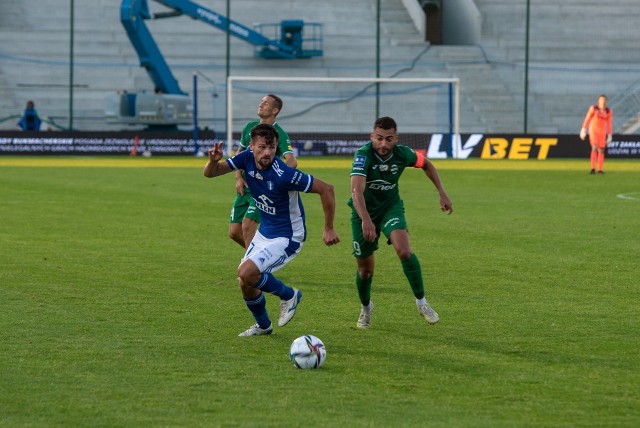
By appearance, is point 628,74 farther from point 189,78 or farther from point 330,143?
point 189,78

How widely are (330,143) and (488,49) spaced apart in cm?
1017

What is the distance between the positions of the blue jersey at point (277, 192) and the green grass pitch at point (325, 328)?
77 centimetres

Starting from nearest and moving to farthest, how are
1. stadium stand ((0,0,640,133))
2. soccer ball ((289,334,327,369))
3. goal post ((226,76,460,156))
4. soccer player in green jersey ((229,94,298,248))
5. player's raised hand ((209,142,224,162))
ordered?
1. soccer ball ((289,334,327,369))
2. player's raised hand ((209,142,224,162))
3. soccer player in green jersey ((229,94,298,248))
4. goal post ((226,76,460,156))
5. stadium stand ((0,0,640,133))

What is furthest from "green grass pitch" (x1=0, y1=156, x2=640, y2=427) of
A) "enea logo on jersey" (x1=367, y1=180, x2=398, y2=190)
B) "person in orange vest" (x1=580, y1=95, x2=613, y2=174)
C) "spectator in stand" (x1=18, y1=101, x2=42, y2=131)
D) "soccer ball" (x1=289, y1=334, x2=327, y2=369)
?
→ "spectator in stand" (x1=18, y1=101, x2=42, y2=131)

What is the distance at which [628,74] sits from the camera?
43000 millimetres

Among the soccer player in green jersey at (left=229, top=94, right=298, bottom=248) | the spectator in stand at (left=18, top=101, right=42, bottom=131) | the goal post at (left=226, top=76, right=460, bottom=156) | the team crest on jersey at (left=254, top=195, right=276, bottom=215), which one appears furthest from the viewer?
the goal post at (left=226, top=76, right=460, bottom=156)

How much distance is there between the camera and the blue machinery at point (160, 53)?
3875 centimetres

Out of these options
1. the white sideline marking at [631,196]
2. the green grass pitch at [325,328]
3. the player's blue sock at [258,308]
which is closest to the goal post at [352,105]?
the white sideline marking at [631,196]

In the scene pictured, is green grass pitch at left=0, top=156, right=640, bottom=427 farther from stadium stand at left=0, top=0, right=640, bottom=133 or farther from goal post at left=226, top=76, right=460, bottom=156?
stadium stand at left=0, top=0, right=640, bottom=133

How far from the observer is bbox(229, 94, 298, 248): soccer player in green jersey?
1098 centimetres

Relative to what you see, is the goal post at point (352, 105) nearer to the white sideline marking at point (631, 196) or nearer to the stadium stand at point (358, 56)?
the stadium stand at point (358, 56)

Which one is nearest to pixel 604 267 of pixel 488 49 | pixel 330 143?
pixel 330 143

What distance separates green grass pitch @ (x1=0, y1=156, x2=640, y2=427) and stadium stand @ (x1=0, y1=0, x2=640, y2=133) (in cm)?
2375

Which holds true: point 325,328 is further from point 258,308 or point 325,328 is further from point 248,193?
point 248,193
